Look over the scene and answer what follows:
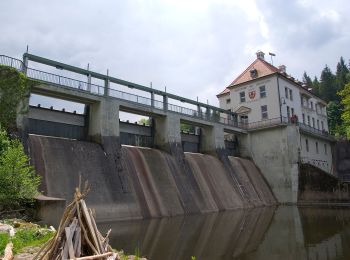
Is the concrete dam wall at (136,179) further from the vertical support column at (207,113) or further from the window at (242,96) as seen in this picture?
the window at (242,96)

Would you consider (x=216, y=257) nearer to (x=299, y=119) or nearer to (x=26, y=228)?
(x=26, y=228)

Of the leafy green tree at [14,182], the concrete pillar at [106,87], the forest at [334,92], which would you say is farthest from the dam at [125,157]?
the forest at [334,92]

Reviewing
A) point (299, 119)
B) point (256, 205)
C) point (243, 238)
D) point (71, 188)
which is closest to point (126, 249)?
point (243, 238)

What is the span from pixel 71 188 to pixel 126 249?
30.3 ft

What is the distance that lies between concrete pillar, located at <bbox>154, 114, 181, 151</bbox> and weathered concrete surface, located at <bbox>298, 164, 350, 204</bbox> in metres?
13.4

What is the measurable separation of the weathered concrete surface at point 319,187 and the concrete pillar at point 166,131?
13.4 metres

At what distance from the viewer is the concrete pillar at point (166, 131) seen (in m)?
29.8

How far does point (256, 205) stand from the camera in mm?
32281

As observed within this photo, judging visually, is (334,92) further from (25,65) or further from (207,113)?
(25,65)

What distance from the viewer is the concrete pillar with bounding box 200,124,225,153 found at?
116 ft

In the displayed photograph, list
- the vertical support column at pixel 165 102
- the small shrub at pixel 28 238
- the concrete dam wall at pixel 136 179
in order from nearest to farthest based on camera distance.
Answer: the small shrub at pixel 28 238, the concrete dam wall at pixel 136 179, the vertical support column at pixel 165 102

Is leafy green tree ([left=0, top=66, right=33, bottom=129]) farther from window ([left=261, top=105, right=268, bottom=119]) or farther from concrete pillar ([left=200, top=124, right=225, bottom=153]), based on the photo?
window ([left=261, top=105, right=268, bottom=119])

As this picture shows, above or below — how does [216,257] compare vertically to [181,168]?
below

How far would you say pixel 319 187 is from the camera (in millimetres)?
33875
